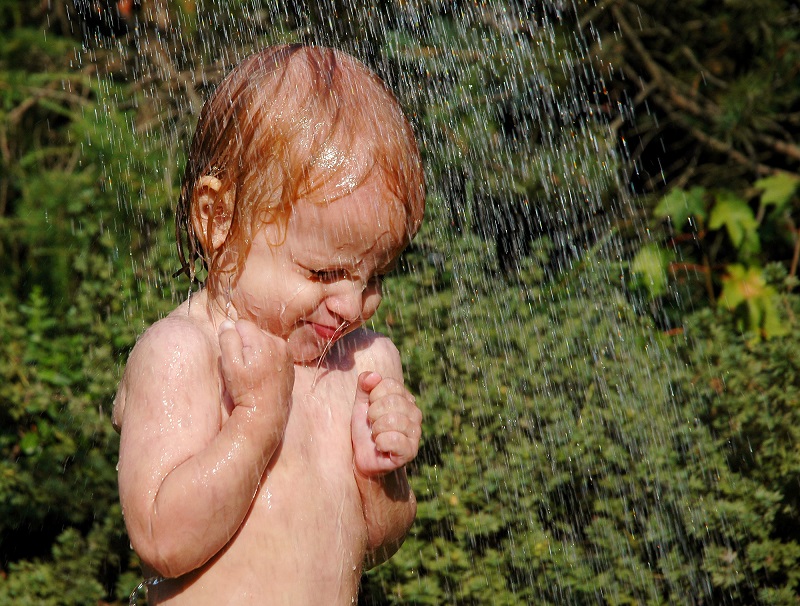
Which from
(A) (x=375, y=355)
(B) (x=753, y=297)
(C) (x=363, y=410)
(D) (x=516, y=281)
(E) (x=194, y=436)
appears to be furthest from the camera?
(B) (x=753, y=297)

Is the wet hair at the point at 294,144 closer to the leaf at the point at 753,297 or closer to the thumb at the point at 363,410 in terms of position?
the thumb at the point at 363,410

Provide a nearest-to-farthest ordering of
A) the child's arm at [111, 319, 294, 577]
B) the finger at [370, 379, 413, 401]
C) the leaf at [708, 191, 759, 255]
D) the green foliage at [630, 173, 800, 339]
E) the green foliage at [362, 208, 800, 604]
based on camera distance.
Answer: the child's arm at [111, 319, 294, 577], the finger at [370, 379, 413, 401], the green foliage at [362, 208, 800, 604], the green foliage at [630, 173, 800, 339], the leaf at [708, 191, 759, 255]

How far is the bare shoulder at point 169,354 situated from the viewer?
56.2 inches

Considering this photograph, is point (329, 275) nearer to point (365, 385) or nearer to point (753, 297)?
point (365, 385)

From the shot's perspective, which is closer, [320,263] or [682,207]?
[320,263]

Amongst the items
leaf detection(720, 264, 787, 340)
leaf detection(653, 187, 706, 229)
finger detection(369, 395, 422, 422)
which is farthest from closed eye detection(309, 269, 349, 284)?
leaf detection(653, 187, 706, 229)

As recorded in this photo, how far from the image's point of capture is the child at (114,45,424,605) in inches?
54.1

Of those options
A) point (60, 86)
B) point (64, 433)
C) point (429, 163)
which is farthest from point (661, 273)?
point (60, 86)

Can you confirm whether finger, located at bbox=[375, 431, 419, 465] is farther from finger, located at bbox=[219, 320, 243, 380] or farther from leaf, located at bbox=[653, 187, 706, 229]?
leaf, located at bbox=[653, 187, 706, 229]

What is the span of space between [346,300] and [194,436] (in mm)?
305

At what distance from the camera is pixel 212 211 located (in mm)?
1519

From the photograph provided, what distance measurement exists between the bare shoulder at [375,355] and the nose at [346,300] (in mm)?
288

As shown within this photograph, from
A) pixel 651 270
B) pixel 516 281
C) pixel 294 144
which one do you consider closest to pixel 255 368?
pixel 294 144

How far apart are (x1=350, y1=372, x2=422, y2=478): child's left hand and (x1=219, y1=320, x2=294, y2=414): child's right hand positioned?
0.55 ft
